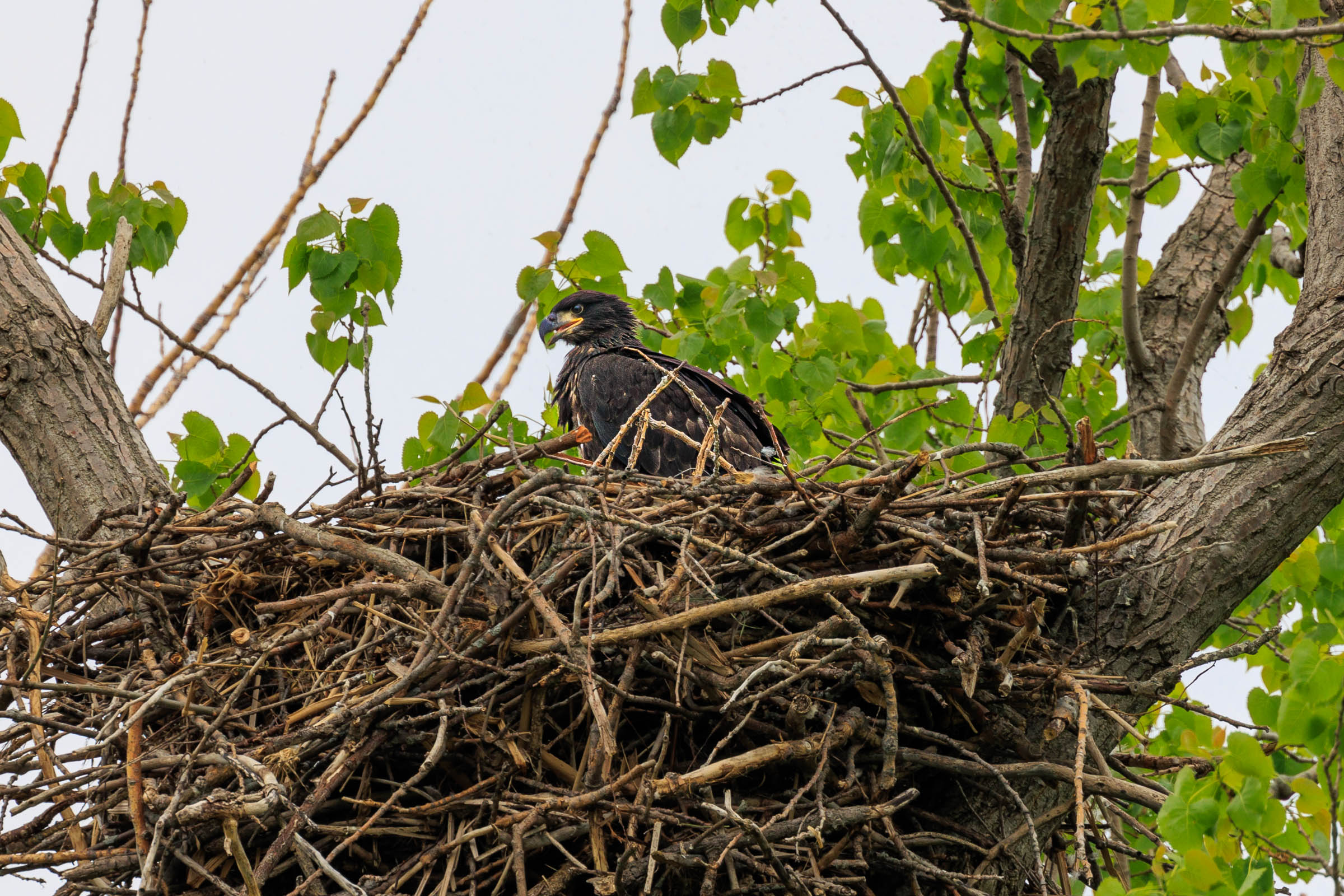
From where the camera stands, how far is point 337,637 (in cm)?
322

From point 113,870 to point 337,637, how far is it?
0.73 metres

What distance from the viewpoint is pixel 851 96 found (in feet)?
17.2

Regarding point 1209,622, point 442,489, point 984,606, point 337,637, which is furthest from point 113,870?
point 1209,622

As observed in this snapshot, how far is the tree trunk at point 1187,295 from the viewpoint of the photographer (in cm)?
551

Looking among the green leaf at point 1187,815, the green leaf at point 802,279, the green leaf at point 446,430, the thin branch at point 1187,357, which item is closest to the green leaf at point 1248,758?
the green leaf at point 1187,815

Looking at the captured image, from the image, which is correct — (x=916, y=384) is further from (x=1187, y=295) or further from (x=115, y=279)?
(x=115, y=279)

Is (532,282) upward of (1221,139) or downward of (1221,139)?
downward

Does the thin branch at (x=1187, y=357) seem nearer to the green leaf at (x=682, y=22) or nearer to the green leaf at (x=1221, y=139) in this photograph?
the green leaf at (x=1221, y=139)

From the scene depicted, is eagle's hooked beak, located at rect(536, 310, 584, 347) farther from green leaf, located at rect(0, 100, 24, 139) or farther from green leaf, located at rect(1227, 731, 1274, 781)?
green leaf, located at rect(1227, 731, 1274, 781)

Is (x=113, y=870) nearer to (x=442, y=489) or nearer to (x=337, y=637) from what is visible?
(x=337, y=637)

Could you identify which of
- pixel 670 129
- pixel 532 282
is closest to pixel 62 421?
pixel 532 282

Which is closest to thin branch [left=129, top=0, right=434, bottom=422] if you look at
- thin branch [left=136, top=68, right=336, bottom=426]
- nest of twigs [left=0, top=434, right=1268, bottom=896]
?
thin branch [left=136, top=68, right=336, bottom=426]

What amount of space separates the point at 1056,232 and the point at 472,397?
7.57 feet

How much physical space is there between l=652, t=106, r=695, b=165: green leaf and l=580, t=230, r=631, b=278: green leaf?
2.80 feet
